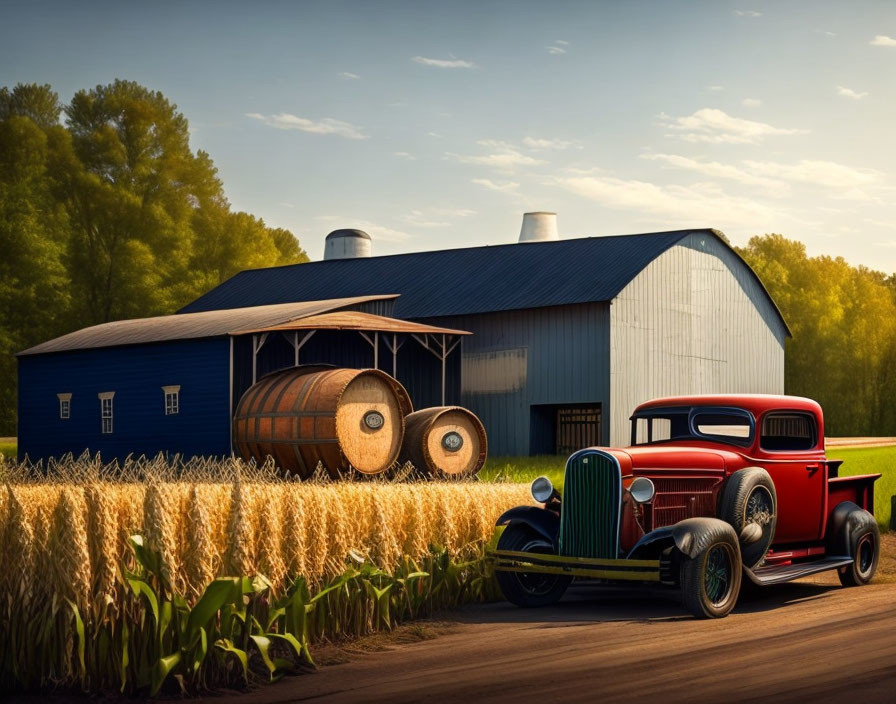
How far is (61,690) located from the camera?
10461 millimetres

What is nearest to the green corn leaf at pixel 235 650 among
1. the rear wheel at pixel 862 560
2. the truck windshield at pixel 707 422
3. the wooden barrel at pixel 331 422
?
the truck windshield at pixel 707 422

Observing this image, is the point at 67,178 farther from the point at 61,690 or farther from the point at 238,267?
the point at 61,690

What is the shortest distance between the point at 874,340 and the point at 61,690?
8121 cm

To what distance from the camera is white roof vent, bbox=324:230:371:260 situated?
56.2 m

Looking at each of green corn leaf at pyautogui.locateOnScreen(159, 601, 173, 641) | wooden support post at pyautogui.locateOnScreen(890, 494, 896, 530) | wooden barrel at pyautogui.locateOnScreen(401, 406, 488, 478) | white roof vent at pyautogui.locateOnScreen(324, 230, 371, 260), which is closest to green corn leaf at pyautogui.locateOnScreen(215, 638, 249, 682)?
green corn leaf at pyautogui.locateOnScreen(159, 601, 173, 641)

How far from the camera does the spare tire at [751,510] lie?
14.5 metres

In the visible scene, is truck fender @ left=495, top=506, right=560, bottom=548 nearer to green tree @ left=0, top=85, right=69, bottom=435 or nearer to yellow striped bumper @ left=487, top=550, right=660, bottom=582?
yellow striped bumper @ left=487, top=550, right=660, bottom=582

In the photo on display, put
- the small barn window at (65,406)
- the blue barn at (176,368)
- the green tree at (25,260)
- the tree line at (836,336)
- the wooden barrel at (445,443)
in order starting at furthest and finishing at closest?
the tree line at (836,336)
the green tree at (25,260)
the small barn window at (65,406)
the blue barn at (176,368)
the wooden barrel at (445,443)

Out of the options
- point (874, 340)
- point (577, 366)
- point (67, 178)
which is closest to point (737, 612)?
point (577, 366)

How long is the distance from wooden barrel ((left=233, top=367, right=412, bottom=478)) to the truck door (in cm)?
1013

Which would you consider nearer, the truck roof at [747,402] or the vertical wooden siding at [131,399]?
the truck roof at [747,402]

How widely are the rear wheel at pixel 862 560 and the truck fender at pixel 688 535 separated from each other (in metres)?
3.39

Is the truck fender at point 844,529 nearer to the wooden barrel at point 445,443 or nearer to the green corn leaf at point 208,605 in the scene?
the green corn leaf at point 208,605

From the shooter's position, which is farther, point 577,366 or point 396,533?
point 577,366
